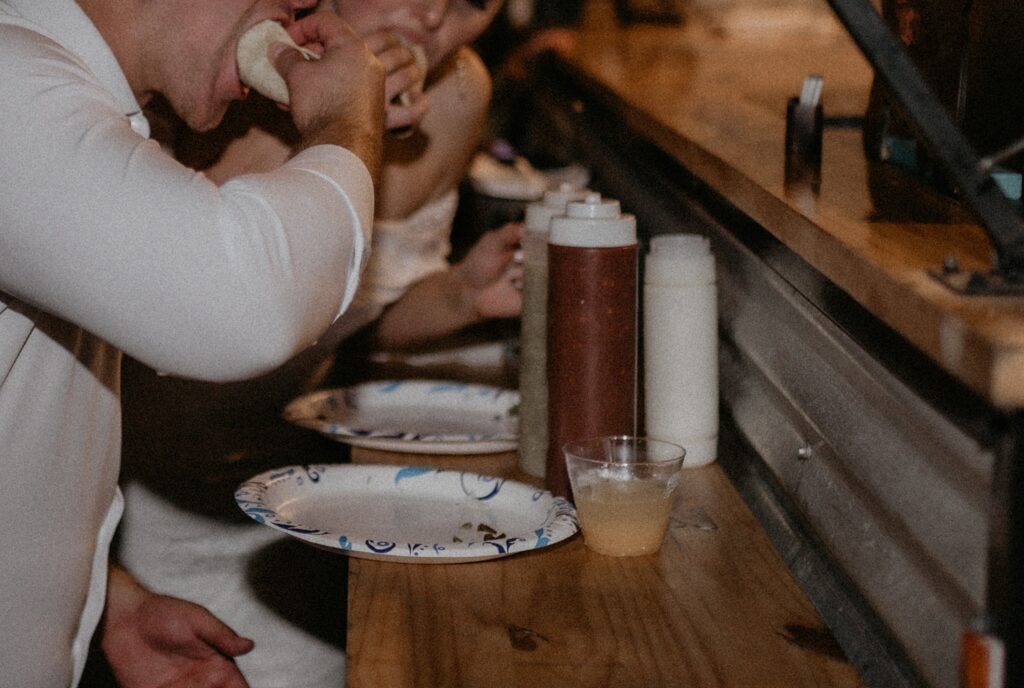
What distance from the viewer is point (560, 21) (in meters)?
5.25

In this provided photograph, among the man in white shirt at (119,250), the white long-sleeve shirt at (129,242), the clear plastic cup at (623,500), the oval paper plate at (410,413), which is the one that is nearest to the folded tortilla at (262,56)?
the man in white shirt at (119,250)

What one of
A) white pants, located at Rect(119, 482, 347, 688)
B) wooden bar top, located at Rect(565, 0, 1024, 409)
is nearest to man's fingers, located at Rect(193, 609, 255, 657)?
white pants, located at Rect(119, 482, 347, 688)

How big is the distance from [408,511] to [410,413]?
0.46 meters

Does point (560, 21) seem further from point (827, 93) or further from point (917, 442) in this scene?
point (917, 442)

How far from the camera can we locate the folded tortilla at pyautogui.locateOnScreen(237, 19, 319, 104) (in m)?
1.50

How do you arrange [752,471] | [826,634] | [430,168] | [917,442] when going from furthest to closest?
1. [430,168]
2. [752,471]
3. [826,634]
4. [917,442]

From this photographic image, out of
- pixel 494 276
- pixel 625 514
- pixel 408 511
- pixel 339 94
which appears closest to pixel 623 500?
pixel 625 514

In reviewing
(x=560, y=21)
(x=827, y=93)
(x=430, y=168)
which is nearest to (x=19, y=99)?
(x=430, y=168)

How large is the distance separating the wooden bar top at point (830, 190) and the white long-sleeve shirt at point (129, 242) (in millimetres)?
483

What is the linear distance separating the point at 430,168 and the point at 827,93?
2.79 ft

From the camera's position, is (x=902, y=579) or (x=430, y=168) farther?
(x=430, y=168)

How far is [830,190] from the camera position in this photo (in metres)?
1.43

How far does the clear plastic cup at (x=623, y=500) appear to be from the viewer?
1.28m

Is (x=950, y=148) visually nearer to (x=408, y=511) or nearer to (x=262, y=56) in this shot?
(x=408, y=511)
